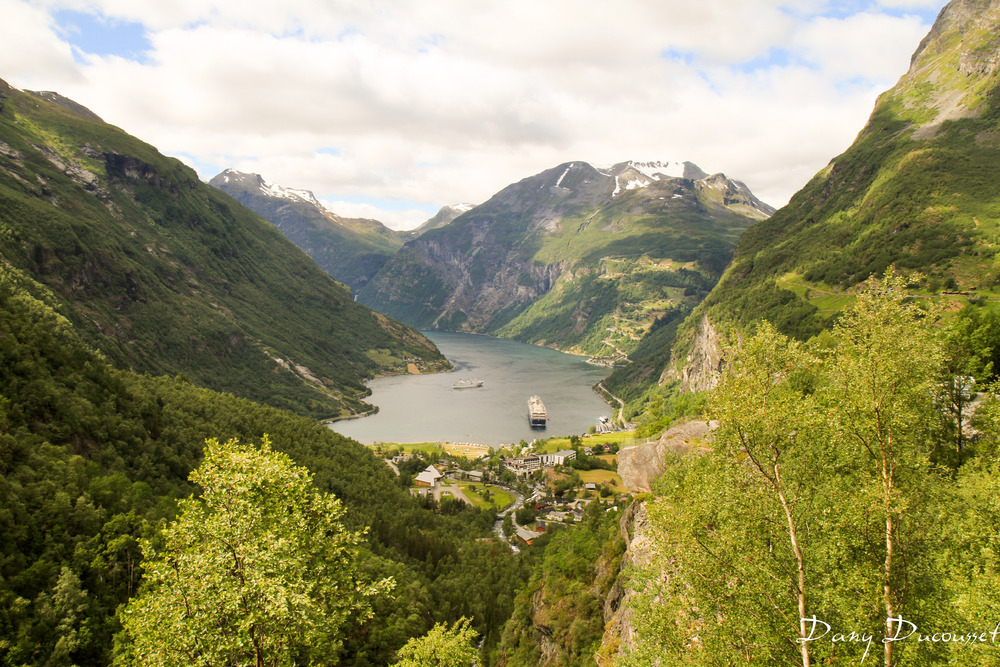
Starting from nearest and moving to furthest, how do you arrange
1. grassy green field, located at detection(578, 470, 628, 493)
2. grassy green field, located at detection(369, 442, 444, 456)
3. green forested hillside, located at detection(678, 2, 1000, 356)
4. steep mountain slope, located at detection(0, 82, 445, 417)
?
green forested hillside, located at detection(678, 2, 1000, 356) < grassy green field, located at detection(578, 470, 628, 493) < grassy green field, located at detection(369, 442, 444, 456) < steep mountain slope, located at detection(0, 82, 445, 417)

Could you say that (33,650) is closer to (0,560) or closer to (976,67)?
(0,560)

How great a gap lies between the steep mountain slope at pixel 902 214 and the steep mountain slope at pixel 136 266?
379 ft

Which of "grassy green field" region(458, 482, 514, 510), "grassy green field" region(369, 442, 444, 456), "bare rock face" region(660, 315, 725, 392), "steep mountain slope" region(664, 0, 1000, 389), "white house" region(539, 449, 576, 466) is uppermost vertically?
"steep mountain slope" region(664, 0, 1000, 389)

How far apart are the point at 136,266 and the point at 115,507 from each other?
444ft

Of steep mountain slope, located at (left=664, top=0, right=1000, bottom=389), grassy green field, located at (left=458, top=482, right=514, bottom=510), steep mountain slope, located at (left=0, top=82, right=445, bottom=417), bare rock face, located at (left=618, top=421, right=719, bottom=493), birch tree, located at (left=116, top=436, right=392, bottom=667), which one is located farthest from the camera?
steep mountain slope, located at (left=0, top=82, right=445, bottom=417)

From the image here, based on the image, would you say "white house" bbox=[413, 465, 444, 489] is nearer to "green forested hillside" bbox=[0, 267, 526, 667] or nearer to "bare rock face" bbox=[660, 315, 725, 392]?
"green forested hillside" bbox=[0, 267, 526, 667]

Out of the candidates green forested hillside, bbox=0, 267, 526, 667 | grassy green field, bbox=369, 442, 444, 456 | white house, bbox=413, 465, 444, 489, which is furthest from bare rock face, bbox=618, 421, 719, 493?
grassy green field, bbox=369, 442, 444, 456

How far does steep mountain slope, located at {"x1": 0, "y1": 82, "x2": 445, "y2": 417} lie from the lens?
114 metres

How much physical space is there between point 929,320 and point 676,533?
827 centimetres

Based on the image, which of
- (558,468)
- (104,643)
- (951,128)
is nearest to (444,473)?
(558,468)

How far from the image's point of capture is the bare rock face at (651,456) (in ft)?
82.2

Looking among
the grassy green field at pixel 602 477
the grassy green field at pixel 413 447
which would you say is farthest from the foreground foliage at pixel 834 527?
the grassy green field at pixel 413 447

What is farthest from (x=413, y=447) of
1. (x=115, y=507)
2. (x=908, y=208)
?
(x=908, y=208)

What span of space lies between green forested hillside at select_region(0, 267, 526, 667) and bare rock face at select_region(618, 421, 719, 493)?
1307cm
